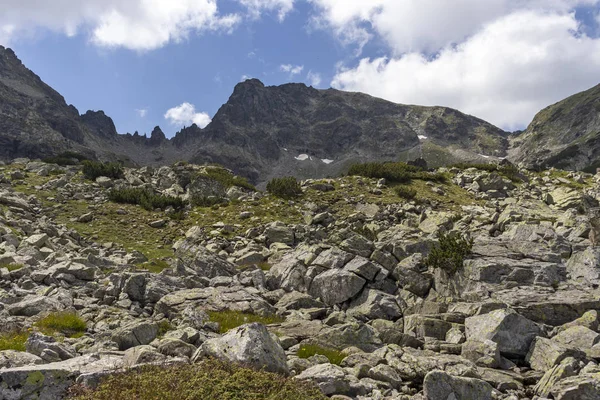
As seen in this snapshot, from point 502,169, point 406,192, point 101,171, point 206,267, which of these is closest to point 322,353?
point 206,267

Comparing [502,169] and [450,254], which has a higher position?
[502,169]

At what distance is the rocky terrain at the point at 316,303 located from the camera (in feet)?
25.1

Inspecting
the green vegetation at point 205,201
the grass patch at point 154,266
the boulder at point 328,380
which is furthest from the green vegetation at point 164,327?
the green vegetation at point 205,201

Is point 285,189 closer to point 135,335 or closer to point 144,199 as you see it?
point 144,199

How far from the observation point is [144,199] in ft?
118

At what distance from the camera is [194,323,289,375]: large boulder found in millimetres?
7414

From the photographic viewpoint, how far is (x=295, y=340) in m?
10.6

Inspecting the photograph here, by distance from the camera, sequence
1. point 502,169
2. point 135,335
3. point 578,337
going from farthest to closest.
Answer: point 502,169 → point 578,337 → point 135,335

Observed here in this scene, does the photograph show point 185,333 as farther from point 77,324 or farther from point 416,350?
point 416,350

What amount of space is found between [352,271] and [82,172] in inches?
1528

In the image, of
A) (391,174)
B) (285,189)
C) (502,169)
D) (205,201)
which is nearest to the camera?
(205,201)

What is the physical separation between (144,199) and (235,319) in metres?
26.5

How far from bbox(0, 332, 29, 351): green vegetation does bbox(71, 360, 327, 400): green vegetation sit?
3.51m

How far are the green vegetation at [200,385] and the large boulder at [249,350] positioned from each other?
1.48 ft
